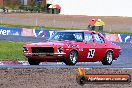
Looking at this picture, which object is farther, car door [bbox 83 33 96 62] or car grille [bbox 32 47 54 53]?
car door [bbox 83 33 96 62]

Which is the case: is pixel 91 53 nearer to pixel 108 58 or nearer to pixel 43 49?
pixel 108 58

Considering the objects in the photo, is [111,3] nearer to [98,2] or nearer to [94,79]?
[98,2]

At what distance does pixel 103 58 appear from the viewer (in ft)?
64.4

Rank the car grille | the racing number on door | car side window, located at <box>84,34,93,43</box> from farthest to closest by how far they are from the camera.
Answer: car side window, located at <box>84,34,93,43</box>, the racing number on door, the car grille

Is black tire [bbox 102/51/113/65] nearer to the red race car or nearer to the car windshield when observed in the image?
the red race car

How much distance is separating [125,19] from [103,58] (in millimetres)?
53672

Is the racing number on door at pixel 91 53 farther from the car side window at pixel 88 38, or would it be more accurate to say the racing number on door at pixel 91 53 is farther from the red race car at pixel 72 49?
the car side window at pixel 88 38

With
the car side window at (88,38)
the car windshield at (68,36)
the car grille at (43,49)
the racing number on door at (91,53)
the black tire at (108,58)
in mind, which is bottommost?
the black tire at (108,58)

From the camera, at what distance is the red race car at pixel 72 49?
17797 millimetres

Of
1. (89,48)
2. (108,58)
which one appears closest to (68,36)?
(89,48)

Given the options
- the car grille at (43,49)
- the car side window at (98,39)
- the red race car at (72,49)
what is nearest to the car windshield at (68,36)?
the red race car at (72,49)

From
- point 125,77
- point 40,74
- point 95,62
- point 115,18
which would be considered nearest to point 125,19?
point 115,18

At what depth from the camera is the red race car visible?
1780 centimetres

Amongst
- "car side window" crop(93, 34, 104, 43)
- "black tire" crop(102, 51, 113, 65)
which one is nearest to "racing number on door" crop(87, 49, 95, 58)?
"car side window" crop(93, 34, 104, 43)
